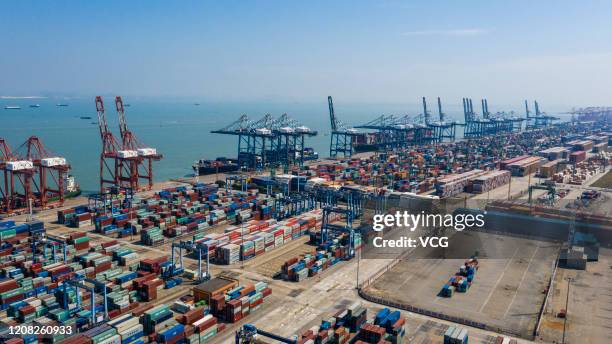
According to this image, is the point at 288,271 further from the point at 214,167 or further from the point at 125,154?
the point at 214,167

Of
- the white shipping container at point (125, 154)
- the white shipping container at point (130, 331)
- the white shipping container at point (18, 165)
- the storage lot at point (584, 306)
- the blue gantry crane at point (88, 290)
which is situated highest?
the white shipping container at point (125, 154)

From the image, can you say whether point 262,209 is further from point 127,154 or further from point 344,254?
point 127,154

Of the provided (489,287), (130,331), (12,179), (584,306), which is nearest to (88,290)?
(130,331)

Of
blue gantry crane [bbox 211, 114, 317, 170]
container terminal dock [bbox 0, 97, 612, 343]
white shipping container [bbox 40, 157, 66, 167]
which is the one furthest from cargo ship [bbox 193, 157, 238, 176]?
white shipping container [bbox 40, 157, 66, 167]

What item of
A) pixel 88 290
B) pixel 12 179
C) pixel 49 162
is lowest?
pixel 88 290

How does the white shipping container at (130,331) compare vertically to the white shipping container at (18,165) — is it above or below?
below

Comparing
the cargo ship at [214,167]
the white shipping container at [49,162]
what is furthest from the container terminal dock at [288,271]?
the cargo ship at [214,167]

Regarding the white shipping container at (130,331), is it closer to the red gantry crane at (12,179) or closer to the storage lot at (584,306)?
the storage lot at (584,306)

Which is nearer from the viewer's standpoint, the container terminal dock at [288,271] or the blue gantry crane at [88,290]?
the container terminal dock at [288,271]

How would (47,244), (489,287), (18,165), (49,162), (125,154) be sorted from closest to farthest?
(489,287) < (47,244) < (18,165) < (49,162) < (125,154)
